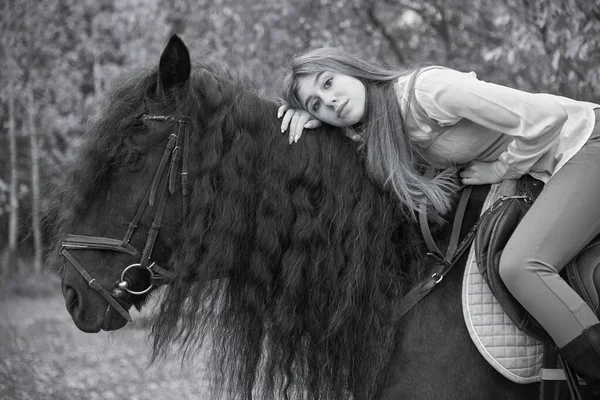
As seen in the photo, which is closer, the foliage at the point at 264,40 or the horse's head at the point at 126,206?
the horse's head at the point at 126,206

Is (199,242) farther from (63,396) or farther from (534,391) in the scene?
(63,396)

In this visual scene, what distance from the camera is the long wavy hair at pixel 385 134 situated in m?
2.40

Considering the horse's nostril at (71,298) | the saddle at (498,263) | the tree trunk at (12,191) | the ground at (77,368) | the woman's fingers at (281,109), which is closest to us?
the saddle at (498,263)

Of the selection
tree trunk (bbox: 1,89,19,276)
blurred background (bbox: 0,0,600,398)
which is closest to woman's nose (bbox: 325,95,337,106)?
blurred background (bbox: 0,0,600,398)

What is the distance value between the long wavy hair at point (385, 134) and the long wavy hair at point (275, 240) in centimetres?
9

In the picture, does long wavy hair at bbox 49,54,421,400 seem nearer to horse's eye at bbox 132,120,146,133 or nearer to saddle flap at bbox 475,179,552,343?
horse's eye at bbox 132,120,146,133

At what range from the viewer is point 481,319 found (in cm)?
225

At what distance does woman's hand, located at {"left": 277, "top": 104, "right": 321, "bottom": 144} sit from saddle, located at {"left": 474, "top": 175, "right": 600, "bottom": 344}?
0.72 meters

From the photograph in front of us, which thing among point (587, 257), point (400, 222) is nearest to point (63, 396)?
point (400, 222)

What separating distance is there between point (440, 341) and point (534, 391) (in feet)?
1.23

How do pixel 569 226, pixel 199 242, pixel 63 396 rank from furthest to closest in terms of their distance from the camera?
pixel 63 396
pixel 199 242
pixel 569 226

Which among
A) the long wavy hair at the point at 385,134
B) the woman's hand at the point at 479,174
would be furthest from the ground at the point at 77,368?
the woman's hand at the point at 479,174

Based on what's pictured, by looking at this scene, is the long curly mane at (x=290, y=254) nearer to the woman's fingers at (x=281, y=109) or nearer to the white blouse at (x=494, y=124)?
the woman's fingers at (x=281, y=109)

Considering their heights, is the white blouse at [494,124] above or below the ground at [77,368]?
above
